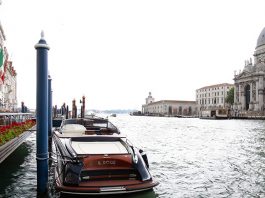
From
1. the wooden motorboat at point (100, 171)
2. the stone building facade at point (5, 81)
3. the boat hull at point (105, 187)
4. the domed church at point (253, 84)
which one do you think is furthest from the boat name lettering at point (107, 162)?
the domed church at point (253, 84)

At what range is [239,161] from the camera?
13.9 metres

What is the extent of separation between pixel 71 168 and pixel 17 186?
2.89m

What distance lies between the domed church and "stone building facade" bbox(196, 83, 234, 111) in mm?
24116

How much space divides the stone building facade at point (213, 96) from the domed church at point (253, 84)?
2412 cm

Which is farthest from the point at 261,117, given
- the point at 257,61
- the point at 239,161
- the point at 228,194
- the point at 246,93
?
the point at 228,194

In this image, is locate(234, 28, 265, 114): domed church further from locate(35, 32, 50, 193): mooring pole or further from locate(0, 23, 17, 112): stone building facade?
locate(35, 32, 50, 193): mooring pole

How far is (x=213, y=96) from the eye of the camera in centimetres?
14862

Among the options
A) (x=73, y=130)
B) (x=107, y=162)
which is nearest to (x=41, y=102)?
(x=107, y=162)

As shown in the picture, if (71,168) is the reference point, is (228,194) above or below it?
below

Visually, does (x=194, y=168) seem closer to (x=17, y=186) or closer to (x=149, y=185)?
(x=149, y=185)

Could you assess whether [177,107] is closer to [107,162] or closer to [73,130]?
[73,130]

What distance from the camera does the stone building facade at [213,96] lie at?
142 meters

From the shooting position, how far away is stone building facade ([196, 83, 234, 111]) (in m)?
142

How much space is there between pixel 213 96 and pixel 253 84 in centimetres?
4369
